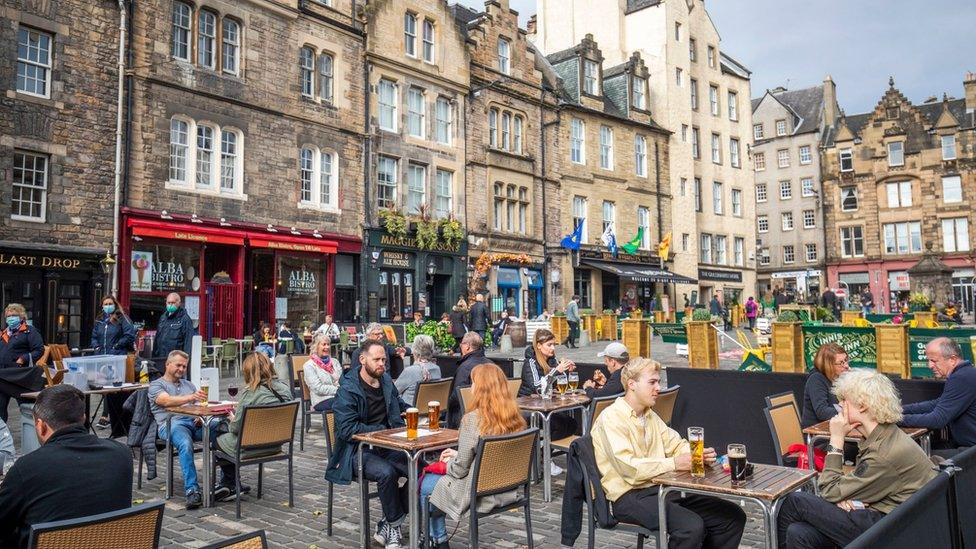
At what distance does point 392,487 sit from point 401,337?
17529 mm

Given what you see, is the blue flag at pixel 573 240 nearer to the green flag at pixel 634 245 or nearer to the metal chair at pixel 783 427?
the green flag at pixel 634 245

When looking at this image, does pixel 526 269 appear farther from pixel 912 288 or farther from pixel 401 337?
pixel 912 288

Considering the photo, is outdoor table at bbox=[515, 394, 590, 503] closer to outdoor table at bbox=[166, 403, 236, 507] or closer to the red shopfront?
outdoor table at bbox=[166, 403, 236, 507]

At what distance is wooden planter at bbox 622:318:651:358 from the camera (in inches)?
621

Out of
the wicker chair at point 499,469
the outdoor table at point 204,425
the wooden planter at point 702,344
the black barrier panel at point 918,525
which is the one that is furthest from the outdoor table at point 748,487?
the wooden planter at point 702,344

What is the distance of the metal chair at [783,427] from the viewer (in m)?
6.00

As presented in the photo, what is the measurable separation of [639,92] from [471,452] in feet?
114

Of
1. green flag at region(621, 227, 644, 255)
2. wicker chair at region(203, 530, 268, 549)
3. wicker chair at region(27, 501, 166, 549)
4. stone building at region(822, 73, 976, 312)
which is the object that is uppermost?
stone building at region(822, 73, 976, 312)

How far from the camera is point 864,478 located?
410cm

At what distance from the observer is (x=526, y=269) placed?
2991cm

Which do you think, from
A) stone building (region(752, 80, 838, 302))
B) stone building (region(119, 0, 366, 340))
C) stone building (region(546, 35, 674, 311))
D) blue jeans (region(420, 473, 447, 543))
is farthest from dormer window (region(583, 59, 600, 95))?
blue jeans (region(420, 473, 447, 543))

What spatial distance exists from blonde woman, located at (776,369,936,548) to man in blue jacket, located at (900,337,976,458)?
87.8 inches

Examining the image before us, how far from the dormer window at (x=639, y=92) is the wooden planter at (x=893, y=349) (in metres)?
26.1

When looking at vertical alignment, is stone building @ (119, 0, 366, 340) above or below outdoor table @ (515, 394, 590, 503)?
above
